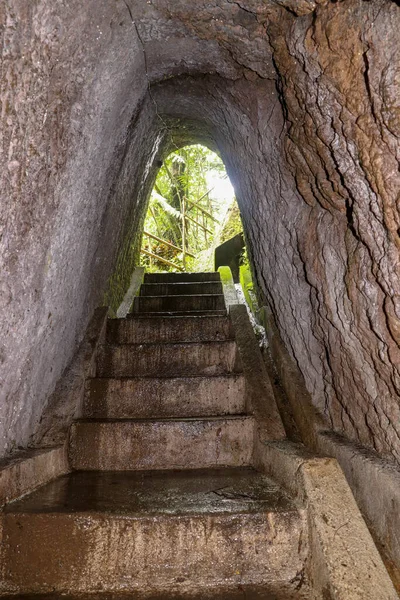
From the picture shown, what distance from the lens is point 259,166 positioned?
13.3 ft

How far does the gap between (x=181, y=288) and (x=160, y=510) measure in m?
5.02

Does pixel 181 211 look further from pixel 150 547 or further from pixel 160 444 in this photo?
pixel 150 547

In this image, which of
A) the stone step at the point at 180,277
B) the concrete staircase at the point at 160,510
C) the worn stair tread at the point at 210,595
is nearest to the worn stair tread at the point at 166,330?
the concrete staircase at the point at 160,510

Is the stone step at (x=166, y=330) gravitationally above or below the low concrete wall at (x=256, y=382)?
above

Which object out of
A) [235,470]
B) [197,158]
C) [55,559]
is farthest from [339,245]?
[197,158]

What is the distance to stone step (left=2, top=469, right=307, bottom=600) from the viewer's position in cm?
217

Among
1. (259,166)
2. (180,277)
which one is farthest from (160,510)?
(180,277)

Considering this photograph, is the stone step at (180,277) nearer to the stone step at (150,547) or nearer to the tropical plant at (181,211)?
the tropical plant at (181,211)

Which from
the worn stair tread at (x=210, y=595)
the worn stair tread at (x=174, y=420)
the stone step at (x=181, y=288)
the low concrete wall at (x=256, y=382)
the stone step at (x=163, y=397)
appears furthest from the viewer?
the stone step at (x=181, y=288)

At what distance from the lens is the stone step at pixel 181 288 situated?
7.05 meters

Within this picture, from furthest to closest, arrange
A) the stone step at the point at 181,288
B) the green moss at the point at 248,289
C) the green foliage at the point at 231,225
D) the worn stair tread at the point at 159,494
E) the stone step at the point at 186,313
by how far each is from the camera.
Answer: the green foliage at the point at 231,225, the stone step at the point at 181,288, the green moss at the point at 248,289, the stone step at the point at 186,313, the worn stair tread at the point at 159,494

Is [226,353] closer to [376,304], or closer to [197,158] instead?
[376,304]

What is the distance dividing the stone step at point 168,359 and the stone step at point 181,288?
8.41ft

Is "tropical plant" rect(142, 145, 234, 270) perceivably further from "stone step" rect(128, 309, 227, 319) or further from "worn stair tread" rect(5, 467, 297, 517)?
"worn stair tread" rect(5, 467, 297, 517)
